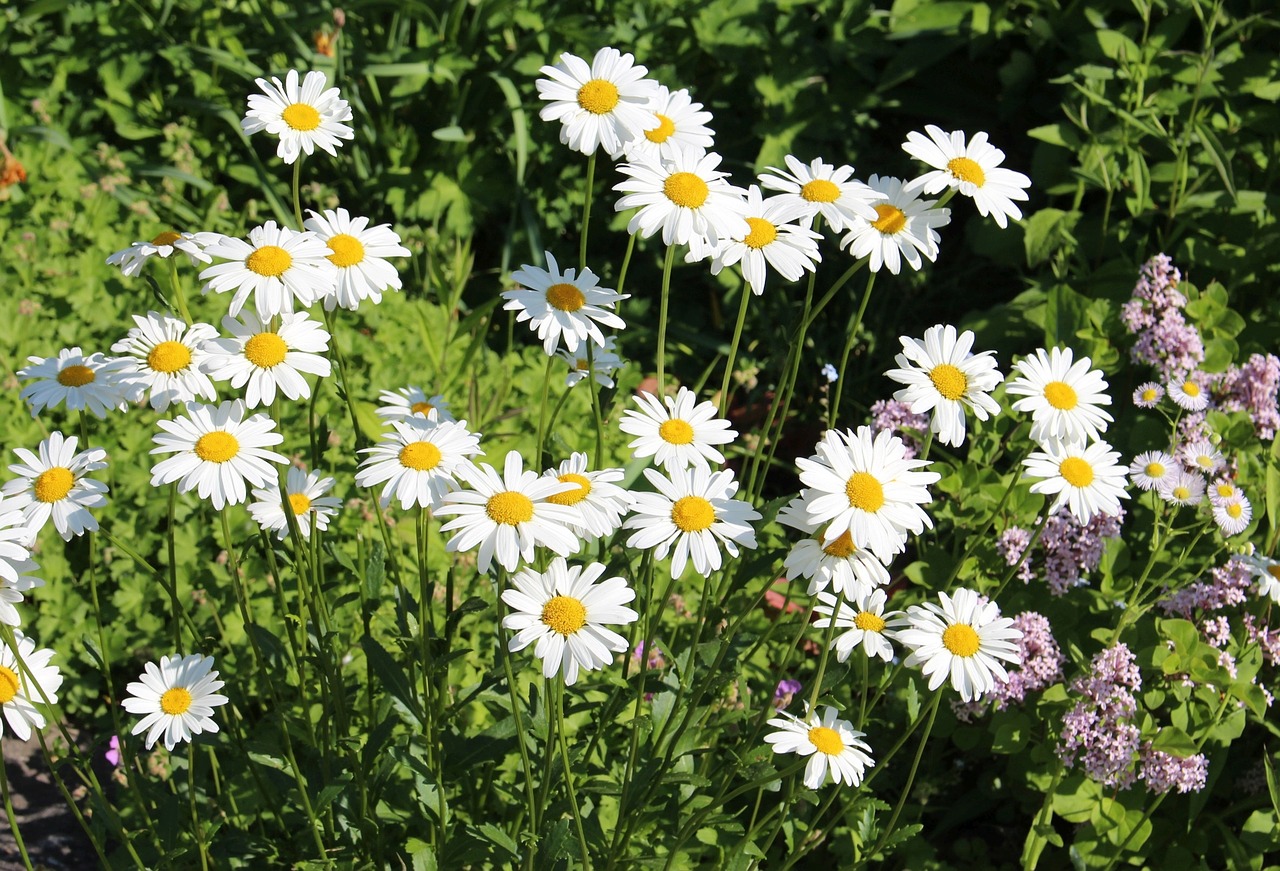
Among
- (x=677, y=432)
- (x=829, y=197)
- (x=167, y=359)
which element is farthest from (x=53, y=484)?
(x=829, y=197)

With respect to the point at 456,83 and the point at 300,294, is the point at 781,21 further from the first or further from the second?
the point at 300,294

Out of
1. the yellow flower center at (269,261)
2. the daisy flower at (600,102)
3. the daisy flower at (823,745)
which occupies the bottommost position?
the daisy flower at (823,745)

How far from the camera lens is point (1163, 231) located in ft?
10.6

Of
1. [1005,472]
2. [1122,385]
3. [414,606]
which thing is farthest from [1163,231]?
[414,606]

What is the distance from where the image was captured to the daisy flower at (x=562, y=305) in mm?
1519

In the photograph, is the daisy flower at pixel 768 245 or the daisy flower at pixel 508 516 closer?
the daisy flower at pixel 508 516

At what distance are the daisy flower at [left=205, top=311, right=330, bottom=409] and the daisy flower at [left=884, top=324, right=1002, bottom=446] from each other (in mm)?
715

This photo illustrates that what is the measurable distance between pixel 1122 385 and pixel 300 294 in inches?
87.9

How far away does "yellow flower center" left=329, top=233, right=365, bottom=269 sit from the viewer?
1.54m

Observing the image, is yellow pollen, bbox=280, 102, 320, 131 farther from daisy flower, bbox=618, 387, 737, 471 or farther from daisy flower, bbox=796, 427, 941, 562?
daisy flower, bbox=796, 427, 941, 562

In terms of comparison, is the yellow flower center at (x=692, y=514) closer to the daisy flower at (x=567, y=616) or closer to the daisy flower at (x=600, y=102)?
the daisy flower at (x=567, y=616)

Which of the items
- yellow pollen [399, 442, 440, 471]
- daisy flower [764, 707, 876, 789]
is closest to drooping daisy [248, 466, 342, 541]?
yellow pollen [399, 442, 440, 471]

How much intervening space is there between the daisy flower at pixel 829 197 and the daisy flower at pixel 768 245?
0.08 ft

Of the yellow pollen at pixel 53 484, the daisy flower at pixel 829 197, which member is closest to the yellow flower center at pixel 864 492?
the daisy flower at pixel 829 197
